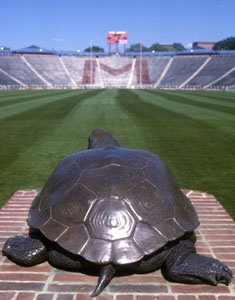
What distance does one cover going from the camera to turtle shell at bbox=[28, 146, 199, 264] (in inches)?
113

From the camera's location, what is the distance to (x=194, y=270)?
2982 mm

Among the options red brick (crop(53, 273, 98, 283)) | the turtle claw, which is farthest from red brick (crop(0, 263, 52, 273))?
the turtle claw

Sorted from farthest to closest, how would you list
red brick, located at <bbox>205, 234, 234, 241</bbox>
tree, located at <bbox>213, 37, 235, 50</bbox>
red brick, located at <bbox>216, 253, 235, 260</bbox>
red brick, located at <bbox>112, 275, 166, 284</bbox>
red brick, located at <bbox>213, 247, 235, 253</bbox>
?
tree, located at <bbox>213, 37, 235, 50</bbox>, red brick, located at <bbox>205, 234, 234, 241</bbox>, red brick, located at <bbox>213, 247, 235, 253</bbox>, red brick, located at <bbox>216, 253, 235, 260</bbox>, red brick, located at <bbox>112, 275, 166, 284</bbox>

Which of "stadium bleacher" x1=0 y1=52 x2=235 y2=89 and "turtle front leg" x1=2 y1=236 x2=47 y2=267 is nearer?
"turtle front leg" x1=2 y1=236 x2=47 y2=267

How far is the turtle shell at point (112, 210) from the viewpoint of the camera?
2.87 m

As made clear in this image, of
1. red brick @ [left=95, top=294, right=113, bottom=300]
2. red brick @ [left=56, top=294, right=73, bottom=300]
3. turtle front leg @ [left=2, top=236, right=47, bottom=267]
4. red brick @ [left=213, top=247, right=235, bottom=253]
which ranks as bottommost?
red brick @ [left=213, top=247, right=235, bottom=253]

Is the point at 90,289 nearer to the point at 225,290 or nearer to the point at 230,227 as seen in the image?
the point at 225,290

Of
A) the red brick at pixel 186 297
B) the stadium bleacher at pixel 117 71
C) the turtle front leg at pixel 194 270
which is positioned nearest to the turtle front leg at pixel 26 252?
the turtle front leg at pixel 194 270

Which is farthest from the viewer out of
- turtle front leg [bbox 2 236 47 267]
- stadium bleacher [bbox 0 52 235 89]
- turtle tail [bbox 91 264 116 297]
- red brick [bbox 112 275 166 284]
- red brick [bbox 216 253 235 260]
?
stadium bleacher [bbox 0 52 235 89]

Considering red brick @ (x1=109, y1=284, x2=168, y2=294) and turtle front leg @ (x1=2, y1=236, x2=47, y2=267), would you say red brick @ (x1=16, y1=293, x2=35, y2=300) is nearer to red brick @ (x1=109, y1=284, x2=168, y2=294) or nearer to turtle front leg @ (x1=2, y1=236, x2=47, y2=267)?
turtle front leg @ (x1=2, y1=236, x2=47, y2=267)

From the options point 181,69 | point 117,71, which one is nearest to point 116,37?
point 117,71

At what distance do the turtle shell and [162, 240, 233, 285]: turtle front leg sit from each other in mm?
234

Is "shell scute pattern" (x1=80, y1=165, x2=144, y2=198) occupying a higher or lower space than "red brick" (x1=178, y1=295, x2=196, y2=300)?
higher

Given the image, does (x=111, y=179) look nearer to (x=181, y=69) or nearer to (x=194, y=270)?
(x=194, y=270)
